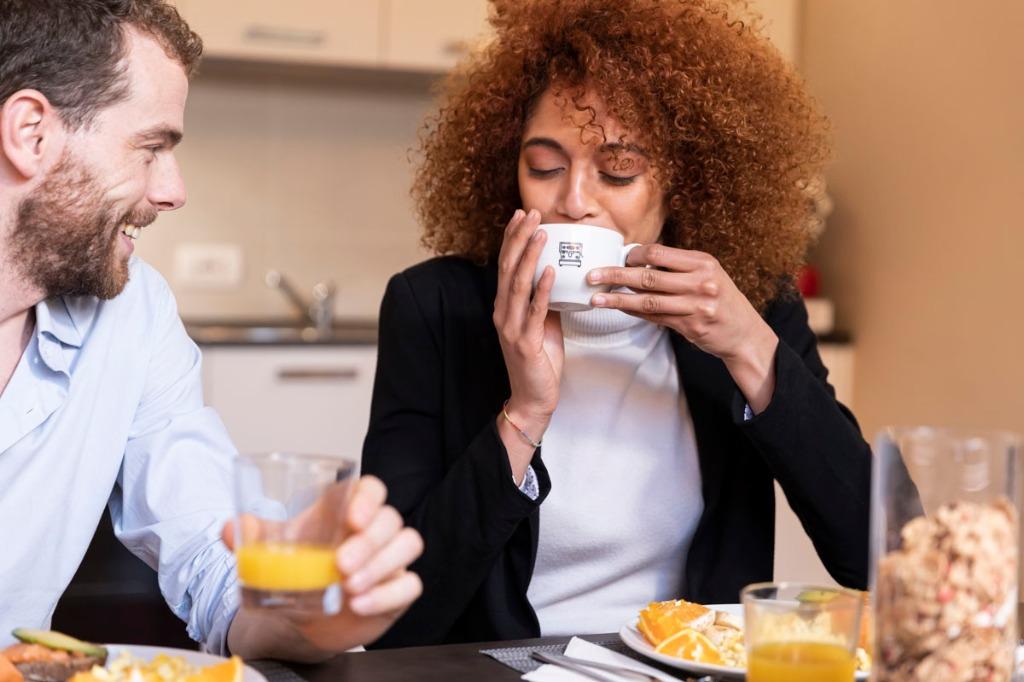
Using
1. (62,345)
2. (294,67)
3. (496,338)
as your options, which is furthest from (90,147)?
(294,67)

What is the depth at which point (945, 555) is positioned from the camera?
0.77 m

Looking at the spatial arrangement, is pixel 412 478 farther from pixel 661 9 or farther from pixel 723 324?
pixel 661 9

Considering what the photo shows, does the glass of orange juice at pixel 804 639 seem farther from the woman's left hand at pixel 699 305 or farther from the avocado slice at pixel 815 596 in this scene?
the woman's left hand at pixel 699 305

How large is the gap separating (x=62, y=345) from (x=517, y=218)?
51 cm

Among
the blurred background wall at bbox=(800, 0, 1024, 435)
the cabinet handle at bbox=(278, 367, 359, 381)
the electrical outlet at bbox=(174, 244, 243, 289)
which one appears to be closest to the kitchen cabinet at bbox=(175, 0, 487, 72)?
the electrical outlet at bbox=(174, 244, 243, 289)

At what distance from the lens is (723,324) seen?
136 cm

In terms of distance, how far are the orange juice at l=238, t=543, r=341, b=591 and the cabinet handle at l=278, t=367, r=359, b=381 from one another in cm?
230

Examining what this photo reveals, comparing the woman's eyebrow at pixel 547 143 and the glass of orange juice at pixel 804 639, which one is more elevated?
the woman's eyebrow at pixel 547 143

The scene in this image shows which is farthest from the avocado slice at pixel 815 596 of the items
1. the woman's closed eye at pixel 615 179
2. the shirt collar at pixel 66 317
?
the shirt collar at pixel 66 317

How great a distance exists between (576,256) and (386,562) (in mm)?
496

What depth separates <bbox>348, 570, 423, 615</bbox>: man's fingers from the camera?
0.92m

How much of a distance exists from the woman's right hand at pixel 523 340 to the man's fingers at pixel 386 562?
0.44m

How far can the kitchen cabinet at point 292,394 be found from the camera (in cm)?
306

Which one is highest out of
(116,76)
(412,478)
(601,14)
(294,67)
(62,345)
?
(294,67)
